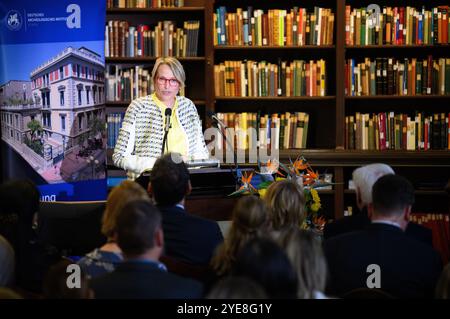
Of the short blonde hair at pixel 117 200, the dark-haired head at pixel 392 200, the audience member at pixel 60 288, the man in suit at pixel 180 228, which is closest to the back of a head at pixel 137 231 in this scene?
the audience member at pixel 60 288

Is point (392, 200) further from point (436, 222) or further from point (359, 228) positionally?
point (436, 222)

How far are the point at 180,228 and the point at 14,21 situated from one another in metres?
3.00

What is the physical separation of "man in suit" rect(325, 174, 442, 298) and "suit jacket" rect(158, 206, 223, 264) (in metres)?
0.46

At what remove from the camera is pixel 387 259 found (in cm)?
252

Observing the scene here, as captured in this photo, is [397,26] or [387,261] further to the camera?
[397,26]

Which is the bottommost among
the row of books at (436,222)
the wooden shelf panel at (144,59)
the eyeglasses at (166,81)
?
the row of books at (436,222)

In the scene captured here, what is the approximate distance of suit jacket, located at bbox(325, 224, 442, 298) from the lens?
8.25 feet

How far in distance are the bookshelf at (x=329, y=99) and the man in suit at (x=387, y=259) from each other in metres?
2.79

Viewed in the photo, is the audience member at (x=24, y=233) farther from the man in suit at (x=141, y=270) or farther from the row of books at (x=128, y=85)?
the row of books at (x=128, y=85)

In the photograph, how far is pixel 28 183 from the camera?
2.95 m

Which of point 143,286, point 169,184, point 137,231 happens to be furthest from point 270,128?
point 143,286

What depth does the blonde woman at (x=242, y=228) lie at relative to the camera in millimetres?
2420
